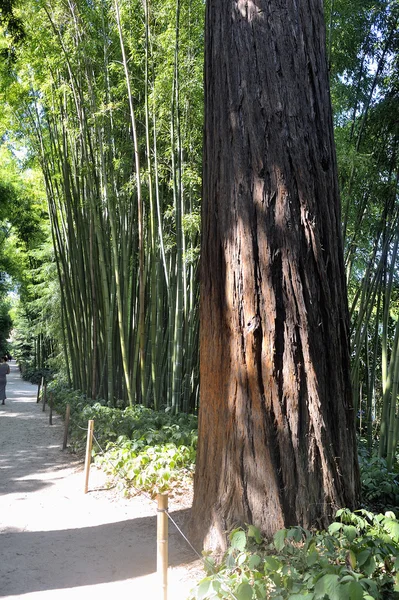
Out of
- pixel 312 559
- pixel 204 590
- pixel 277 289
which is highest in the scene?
pixel 277 289

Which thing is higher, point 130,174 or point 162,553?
point 130,174

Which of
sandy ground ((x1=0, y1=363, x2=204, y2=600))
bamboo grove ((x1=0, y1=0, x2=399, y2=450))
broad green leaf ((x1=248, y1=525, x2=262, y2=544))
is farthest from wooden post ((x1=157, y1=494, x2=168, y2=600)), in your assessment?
bamboo grove ((x1=0, y1=0, x2=399, y2=450))

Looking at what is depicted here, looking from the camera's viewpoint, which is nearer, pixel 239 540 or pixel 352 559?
pixel 352 559

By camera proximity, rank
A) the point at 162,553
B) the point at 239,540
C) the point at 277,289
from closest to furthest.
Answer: the point at 162,553 < the point at 239,540 < the point at 277,289

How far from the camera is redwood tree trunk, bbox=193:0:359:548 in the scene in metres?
2.67

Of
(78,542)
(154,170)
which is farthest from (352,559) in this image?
(154,170)

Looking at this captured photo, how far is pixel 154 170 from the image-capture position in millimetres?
6891

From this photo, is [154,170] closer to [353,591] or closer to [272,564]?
[272,564]

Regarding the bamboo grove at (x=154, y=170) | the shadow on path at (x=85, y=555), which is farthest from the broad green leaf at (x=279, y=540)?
the bamboo grove at (x=154, y=170)

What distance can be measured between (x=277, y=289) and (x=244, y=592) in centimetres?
126

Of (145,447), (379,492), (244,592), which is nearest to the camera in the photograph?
(244,592)

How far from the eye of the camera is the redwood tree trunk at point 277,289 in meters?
2.67

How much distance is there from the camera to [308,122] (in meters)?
2.77

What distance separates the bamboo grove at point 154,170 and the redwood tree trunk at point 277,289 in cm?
184
